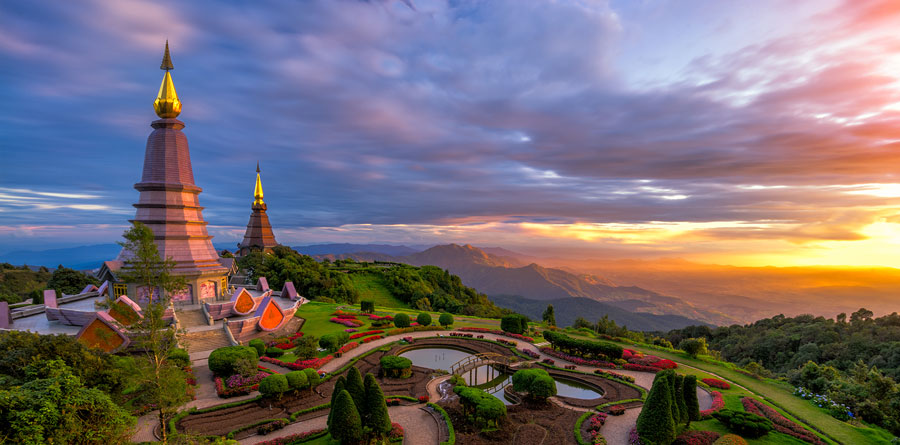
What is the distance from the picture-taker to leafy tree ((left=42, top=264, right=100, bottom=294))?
4588cm

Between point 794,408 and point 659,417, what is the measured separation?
12.7 metres

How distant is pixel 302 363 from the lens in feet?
87.8

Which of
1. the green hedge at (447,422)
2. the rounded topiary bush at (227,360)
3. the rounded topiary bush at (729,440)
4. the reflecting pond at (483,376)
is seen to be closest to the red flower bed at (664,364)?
the reflecting pond at (483,376)

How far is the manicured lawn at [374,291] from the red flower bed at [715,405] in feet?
169

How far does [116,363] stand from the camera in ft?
59.0

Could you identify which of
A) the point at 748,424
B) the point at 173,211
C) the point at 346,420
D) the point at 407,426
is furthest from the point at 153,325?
the point at 748,424

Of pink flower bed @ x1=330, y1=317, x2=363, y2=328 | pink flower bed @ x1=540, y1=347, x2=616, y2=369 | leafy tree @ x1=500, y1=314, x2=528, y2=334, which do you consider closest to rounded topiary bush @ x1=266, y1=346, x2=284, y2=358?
pink flower bed @ x1=330, y1=317, x2=363, y2=328

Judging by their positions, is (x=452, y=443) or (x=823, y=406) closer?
(x=452, y=443)

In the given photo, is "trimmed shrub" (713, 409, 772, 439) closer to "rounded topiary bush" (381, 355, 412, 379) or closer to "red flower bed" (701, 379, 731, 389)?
"red flower bed" (701, 379, 731, 389)

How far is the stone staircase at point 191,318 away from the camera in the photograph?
3130cm

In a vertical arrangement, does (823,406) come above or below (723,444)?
below

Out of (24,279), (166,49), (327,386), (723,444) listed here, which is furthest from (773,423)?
(24,279)

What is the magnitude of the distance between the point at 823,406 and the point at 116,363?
4029cm

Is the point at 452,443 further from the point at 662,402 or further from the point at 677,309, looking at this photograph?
the point at 677,309
